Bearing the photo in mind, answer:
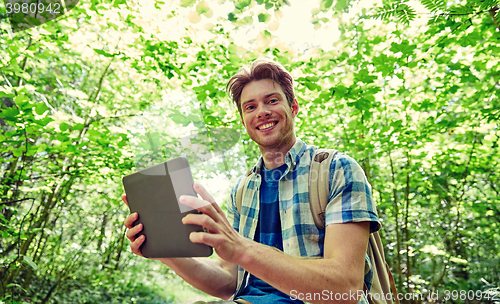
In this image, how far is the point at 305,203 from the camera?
1.43m

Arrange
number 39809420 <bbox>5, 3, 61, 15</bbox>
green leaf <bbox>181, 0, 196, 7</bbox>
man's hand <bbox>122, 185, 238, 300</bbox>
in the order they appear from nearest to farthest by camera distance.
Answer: man's hand <bbox>122, 185, 238, 300</bbox>
green leaf <bbox>181, 0, 196, 7</bbox>
number 39809420 <bbox>5, 3, 61, 15</bbox>

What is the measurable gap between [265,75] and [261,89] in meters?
0.11

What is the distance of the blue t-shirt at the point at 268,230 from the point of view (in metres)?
1.34

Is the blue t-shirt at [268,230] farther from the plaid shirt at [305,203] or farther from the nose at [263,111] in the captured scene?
the nose at [263,111]

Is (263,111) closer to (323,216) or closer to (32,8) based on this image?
(323,216)

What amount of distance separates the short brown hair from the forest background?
1.32 feet

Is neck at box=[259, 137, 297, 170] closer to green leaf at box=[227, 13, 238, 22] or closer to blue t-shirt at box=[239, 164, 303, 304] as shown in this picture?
blue t-shirt at box=[239, 164, 303, 304]

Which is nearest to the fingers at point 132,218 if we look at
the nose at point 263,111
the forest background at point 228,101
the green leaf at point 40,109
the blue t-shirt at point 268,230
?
the forest background at point 228,101

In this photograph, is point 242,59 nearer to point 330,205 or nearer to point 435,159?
point 330,205

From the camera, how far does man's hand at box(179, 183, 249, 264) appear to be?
2.99ft

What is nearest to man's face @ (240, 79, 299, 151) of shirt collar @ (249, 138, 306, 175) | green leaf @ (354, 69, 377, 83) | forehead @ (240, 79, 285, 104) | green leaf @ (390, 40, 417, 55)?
forehead @ (240, 79, 285, 104)

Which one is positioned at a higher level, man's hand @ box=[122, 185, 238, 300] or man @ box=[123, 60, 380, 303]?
man @ box=[123, 60, 380, 303]

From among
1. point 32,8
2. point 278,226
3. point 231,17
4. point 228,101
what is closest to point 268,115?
point 278,226

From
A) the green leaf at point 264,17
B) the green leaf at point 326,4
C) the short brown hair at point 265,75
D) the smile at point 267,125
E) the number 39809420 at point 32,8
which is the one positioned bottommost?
the smile at point 267,125
